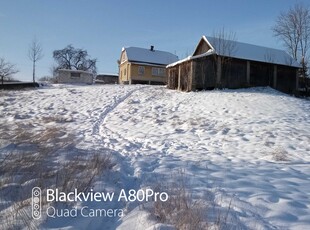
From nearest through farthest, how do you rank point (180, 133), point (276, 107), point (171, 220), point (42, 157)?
point (171, 220) < point (42, 157) < point (180, 133) < point (276, 107)

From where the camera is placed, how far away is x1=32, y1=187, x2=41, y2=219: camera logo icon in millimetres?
3814

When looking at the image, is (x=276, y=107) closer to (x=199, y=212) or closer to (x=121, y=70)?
(x=199, y=212)

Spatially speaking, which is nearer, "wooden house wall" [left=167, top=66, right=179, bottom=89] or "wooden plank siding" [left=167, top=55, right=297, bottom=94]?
"wooden plank siding" [left=167, top=55, right=297, bottom=94]

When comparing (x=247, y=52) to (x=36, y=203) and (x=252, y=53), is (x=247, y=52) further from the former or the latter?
(x=36, y=203)

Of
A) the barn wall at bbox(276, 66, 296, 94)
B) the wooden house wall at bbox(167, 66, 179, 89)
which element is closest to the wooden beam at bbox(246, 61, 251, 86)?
the barn wall at bbox(276, 66, 296, 94)

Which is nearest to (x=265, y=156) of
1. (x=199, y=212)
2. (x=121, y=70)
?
(x=199, y=212)

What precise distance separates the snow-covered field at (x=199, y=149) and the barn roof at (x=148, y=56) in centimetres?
2718

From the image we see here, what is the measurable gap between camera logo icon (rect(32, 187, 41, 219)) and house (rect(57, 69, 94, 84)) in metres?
43.9

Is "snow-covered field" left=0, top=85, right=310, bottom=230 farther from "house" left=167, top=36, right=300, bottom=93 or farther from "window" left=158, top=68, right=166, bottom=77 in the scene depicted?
"window" left=158, top=68, right=166, bottom=77

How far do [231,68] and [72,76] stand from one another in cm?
3130

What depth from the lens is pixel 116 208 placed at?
420 centimetres

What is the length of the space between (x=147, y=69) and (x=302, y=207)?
134 feet

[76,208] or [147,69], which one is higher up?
[147,69]

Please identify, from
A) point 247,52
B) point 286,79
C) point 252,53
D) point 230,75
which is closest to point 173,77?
point 230,75
